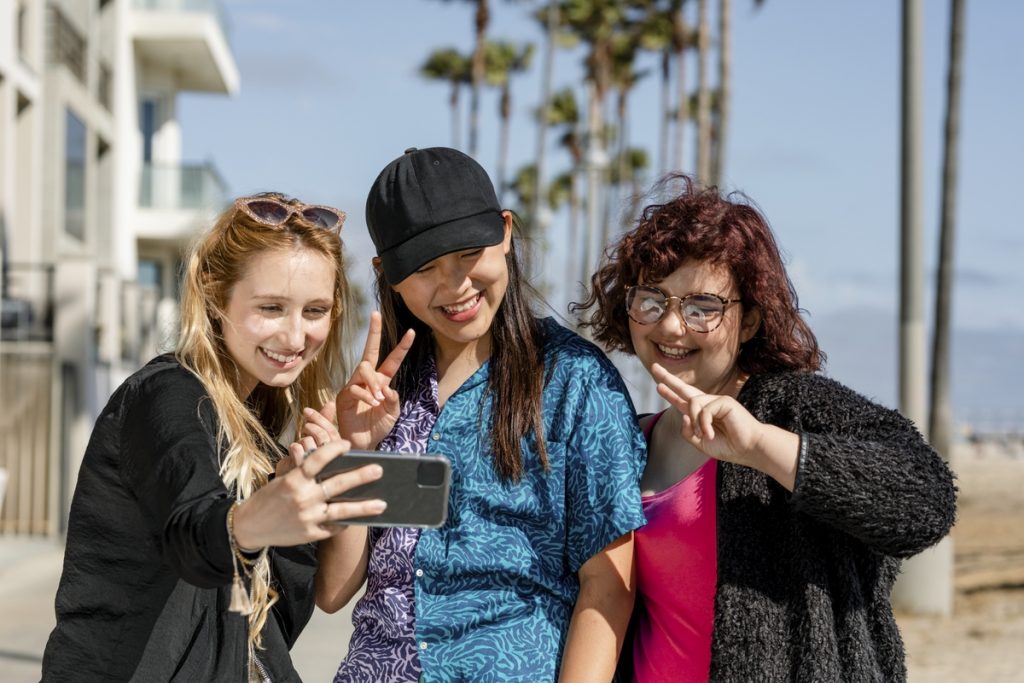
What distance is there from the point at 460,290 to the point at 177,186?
2477 centimetres

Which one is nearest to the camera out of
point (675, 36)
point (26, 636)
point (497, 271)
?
point (497, 271)

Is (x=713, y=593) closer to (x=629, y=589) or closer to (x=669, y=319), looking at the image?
(x=629, y=589)

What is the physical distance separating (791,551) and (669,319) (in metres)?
0.62

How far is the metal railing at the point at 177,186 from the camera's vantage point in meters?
26.2

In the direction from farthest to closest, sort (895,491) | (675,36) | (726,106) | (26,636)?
(675,36) < (726,106) < (26,636) < (895,491)

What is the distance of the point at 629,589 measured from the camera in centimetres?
307

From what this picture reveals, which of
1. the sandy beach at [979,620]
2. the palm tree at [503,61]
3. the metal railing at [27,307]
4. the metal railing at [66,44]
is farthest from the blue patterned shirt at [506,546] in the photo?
the palm tree at [503,61]

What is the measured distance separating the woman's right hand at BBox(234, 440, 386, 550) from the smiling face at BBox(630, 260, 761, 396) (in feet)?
4.21

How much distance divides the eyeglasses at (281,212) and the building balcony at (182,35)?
25.1 metres

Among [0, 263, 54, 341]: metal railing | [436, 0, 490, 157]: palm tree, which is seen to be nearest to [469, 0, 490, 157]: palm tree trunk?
[436, 0, 490, 157]: palm tree

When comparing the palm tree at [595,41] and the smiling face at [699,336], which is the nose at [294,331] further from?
the palm tree at [595,41]

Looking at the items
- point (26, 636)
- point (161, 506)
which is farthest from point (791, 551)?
point (26, 636)

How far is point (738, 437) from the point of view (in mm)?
2840

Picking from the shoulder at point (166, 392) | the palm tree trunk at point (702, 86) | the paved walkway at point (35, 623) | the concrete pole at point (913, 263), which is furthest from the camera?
the palm tree trunk at point (702, 86)
